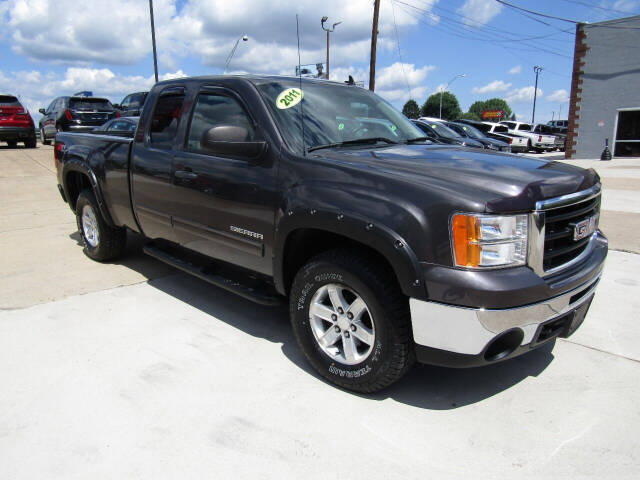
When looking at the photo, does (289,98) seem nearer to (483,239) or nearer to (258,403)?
(483,239)

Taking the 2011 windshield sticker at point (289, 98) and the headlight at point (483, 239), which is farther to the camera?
the 2011 windshield sticker at point (289, 98)

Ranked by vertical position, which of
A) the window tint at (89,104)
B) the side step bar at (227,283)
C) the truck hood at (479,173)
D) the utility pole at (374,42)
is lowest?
the side step bar at (227,283)

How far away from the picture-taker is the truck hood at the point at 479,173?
7.69ft

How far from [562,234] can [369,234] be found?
1028mm

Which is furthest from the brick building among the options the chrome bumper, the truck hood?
the chrome bumper

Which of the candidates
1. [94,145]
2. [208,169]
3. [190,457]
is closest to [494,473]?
[190,457]

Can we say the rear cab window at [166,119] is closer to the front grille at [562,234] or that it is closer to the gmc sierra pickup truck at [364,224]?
the gmc sierra pickup truck at [364,224]

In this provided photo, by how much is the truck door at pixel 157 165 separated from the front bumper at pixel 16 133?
55.5ft

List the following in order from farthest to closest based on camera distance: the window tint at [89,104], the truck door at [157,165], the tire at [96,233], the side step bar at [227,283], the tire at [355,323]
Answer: the window tint at [89,104] < the tire at [96,233] < the truck door at [157,165] < the side step bar at [227,283] < the tire at [355,323]

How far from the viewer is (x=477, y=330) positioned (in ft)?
7.51

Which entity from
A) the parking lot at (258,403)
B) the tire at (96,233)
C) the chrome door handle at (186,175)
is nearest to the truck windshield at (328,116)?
the chrome door handle at (186,175)

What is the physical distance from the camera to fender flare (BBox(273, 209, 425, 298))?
7.74 feet

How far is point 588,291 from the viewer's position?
279 cm

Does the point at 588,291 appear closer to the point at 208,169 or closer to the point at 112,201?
the point at 208,169
